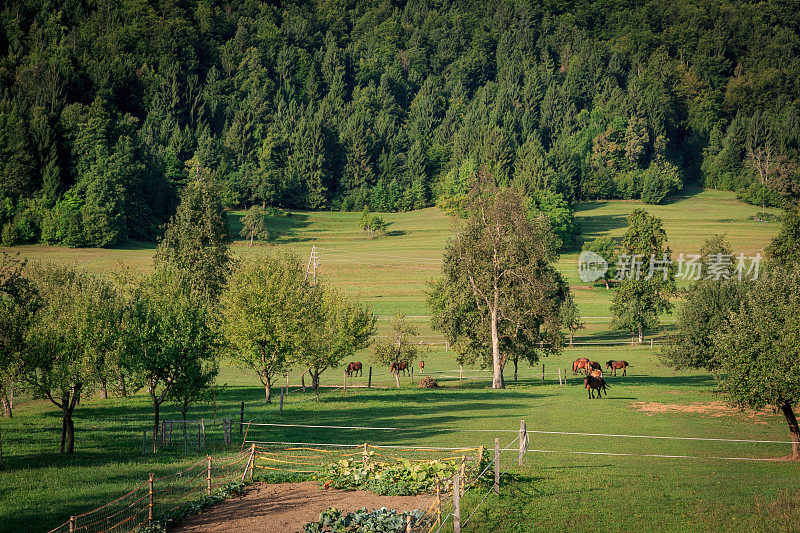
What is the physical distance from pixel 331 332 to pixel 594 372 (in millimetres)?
19665

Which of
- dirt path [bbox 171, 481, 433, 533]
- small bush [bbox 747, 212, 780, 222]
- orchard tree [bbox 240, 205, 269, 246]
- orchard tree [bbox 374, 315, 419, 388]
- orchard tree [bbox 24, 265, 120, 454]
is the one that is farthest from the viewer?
small bush [bbox 747, 212, 780, 222]

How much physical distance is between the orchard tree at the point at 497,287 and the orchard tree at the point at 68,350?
1043 inches

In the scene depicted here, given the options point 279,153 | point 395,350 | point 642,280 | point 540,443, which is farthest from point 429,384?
point 279,153

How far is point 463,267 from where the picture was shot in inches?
2035

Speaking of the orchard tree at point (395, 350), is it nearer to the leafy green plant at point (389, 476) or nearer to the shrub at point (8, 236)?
the leafy green plant at point (389, 476)

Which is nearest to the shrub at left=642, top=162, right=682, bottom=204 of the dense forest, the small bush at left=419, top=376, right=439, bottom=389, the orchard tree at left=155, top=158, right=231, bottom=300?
the dense forest

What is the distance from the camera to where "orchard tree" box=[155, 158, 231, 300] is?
192 ft

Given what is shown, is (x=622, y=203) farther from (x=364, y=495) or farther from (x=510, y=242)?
(x=364, y=495)

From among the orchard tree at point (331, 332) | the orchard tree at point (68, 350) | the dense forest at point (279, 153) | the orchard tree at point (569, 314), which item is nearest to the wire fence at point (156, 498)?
the orchard tree at point (68, 350)

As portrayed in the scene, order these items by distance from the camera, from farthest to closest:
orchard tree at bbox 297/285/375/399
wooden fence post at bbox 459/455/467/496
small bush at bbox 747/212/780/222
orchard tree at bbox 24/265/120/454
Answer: small bush at bbox 747/212/780/222 < orchard tree at bbox 297/285/375/399 < orchard tree at bbox 24/265/120/454 < wooden fence post at bbox 459/455/467/496

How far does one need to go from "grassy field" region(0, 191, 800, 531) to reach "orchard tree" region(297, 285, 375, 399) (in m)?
2.44

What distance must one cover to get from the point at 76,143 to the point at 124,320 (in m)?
108

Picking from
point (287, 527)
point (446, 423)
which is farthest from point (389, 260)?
point (287, 527)

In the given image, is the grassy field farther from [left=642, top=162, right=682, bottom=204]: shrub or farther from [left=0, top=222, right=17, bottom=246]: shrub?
[left=642, top=162, right=682, bottom=204]: shrub
